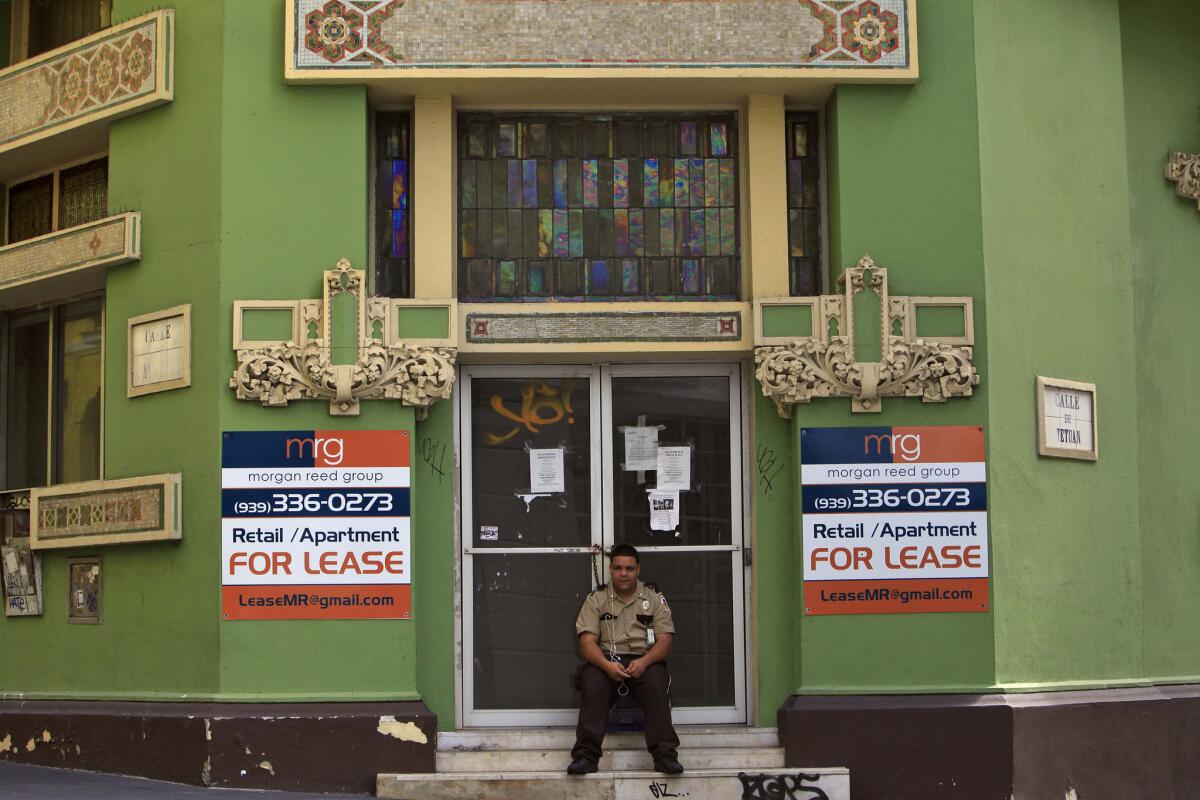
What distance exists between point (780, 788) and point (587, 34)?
4913mm

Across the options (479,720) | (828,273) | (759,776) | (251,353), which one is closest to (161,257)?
(251,353)

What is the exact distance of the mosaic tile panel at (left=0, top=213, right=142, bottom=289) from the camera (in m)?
11.5

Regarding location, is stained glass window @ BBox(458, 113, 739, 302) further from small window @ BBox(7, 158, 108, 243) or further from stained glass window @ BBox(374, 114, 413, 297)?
small window @ BBox(7, 158, 108, 243)

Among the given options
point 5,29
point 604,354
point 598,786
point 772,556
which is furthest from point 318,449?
point 5,29

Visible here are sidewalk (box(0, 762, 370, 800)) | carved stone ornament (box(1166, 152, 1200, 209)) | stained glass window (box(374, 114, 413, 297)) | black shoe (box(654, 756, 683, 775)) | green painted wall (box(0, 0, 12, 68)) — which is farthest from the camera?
green painted wall (box(0, 0, 12, 68))

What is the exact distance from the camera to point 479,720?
11211mm

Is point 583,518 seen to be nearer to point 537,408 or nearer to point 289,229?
point 537,408

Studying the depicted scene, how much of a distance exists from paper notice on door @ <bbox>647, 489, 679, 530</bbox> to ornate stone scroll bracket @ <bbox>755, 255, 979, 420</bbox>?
0.96 metres

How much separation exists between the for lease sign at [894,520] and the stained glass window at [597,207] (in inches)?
54.3

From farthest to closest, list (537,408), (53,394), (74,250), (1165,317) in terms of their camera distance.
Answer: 1. (53,394)
2. (1165,317)
3. (74,250)
4. (537,408)

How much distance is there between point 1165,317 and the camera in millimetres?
12469

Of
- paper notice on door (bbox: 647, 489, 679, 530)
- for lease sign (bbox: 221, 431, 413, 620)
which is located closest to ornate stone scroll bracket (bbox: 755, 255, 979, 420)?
paper notice on door (bbox: 647, 489, 679, 530)

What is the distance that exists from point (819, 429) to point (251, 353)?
12.0 feet

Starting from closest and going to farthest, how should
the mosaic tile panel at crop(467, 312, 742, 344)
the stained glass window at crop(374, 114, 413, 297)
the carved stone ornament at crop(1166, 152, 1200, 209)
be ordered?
the mosaic tile panel at crop(467, 312, 742, 344), the stained glass window at crop(374, 114, 413, 297), the carved stone ornament at crop(1166, 152, 1200, 209)
